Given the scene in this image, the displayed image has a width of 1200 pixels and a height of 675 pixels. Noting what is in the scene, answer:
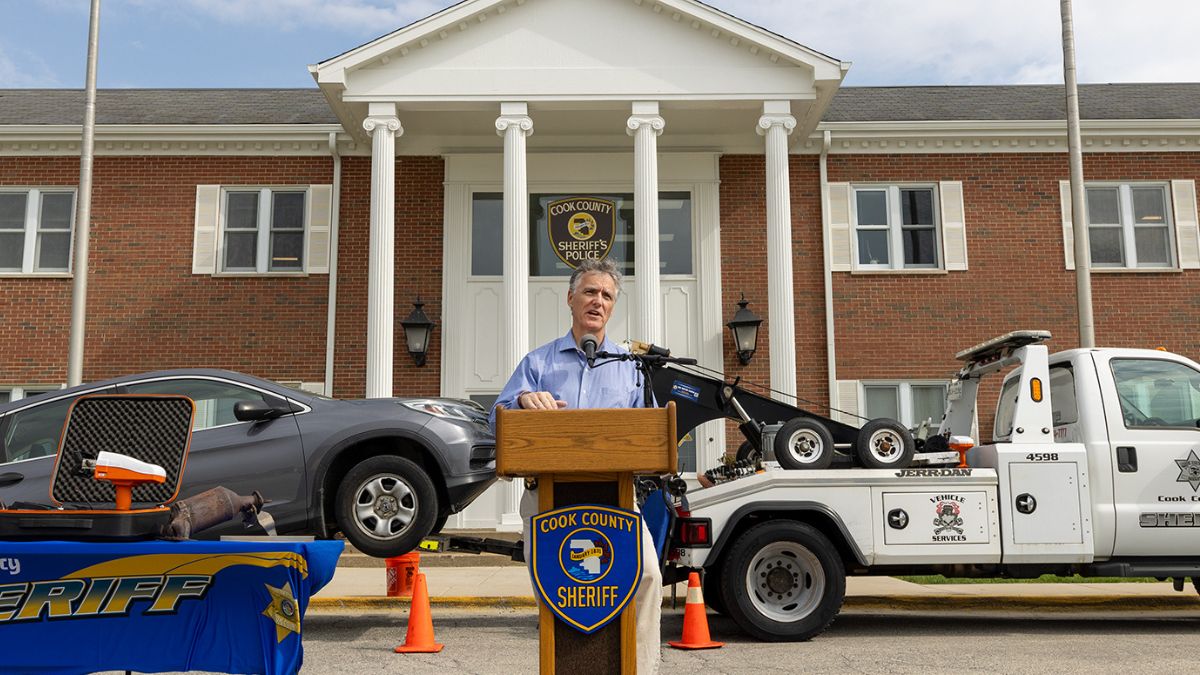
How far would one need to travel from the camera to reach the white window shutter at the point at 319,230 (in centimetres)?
1700

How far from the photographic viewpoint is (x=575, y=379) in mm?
4004

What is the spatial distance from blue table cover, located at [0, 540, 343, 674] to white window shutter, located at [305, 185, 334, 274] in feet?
43.7

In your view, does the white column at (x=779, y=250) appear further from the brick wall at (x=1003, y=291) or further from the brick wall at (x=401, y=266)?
the brick wall at (x=401, y=266)

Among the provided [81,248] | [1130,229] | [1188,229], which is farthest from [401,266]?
[1188,229]

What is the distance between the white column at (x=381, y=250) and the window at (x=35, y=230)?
5.66 meters

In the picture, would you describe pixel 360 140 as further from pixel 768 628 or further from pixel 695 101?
pixel 768 628

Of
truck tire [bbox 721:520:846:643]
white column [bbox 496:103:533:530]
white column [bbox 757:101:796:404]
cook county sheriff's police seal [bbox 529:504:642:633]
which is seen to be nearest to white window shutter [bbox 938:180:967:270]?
white column [bbox 757:101:796:404]

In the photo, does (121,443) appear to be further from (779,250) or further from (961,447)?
(779,250)

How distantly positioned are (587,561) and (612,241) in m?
14.1

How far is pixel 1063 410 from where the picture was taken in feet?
26.9

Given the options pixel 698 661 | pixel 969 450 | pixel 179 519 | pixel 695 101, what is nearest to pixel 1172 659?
pixel 969 450

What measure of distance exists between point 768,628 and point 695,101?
10002mm

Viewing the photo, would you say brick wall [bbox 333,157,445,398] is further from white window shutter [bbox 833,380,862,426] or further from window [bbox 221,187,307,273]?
white window shutter [bbox 833,380,862,426]

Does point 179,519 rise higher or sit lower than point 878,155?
lower
